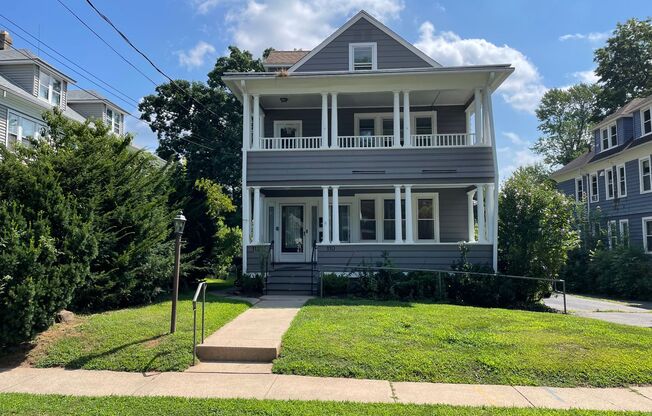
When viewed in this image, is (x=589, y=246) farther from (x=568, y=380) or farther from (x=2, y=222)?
(x=2, y=222)

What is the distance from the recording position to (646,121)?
20500 millimetres

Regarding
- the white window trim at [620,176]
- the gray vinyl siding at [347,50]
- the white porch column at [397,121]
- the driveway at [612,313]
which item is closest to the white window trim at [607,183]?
the white window trim at [620,176]

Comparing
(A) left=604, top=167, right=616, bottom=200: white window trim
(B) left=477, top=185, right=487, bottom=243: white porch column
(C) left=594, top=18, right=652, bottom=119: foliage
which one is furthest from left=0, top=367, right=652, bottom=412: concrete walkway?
(C) left=594, top=18, right=652, bottom=119: foliage

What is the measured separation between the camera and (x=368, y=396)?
5047 millimetres

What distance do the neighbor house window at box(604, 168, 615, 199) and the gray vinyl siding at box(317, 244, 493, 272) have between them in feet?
45.5

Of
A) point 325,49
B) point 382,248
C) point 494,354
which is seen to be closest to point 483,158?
point 382,248

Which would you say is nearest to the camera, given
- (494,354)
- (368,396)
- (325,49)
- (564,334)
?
(368,396)

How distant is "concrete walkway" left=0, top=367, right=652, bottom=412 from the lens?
4.96 metres

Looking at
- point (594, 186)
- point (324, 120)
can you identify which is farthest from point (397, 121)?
point (594, 186)

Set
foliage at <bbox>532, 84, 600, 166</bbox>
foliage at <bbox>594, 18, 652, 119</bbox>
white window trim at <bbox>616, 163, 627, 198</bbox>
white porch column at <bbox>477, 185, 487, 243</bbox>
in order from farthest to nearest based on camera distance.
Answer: foliage at <bbox>532, 84, 600, 166</bbox>, foliage at <bbox>594, 18, 652, 119</bbox>, white window trim at <bbox>616, 163, 627, 198</bbox>, white porch column at <bbox>477, 185, 487, 243</bbox>

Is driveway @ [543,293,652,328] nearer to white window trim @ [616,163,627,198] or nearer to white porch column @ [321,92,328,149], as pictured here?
white porch column @ [321,92,328,149]

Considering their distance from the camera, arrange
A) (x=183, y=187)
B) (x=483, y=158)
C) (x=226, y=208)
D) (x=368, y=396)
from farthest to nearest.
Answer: (x=226, y=208) < (x=483, y=158) < (x=183, y=187) < (x=368, y=396)

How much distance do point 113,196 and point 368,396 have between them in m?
7.24

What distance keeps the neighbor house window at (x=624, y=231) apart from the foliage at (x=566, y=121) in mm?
25978
